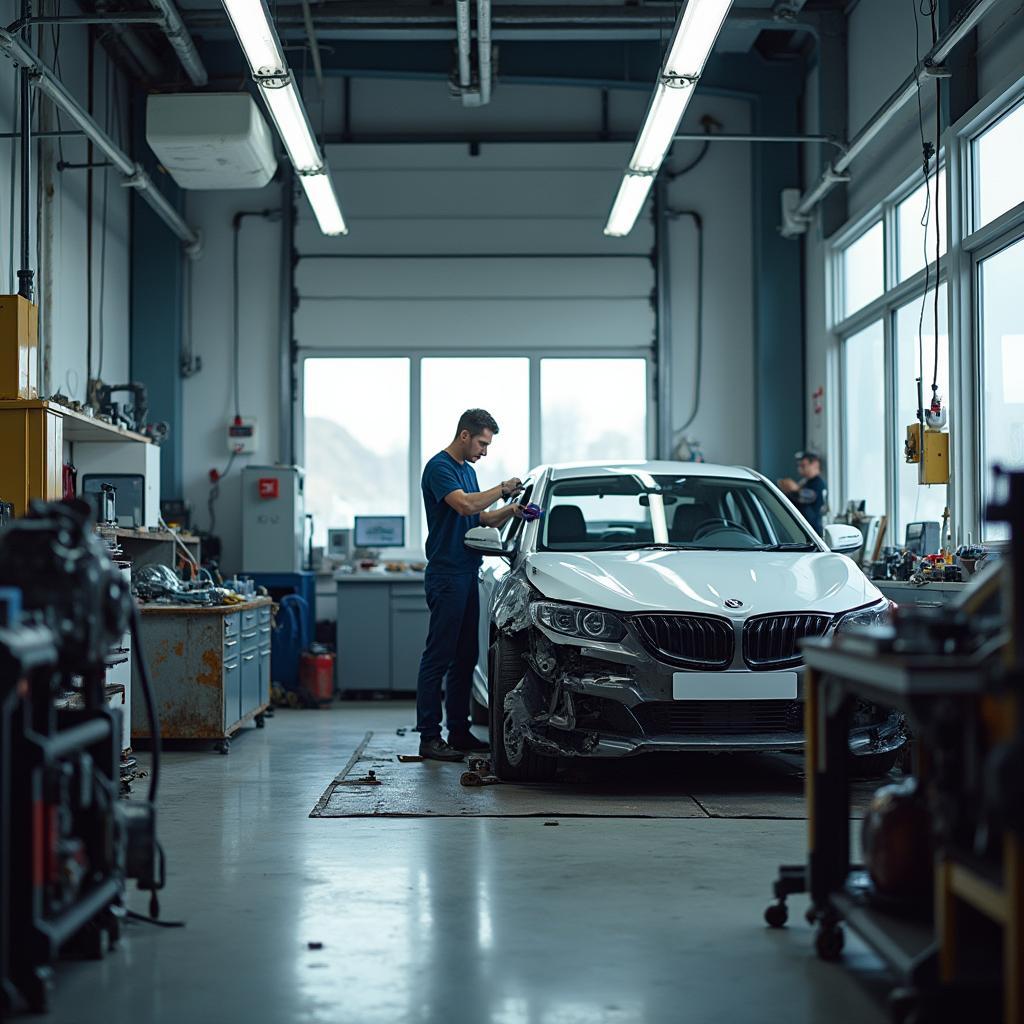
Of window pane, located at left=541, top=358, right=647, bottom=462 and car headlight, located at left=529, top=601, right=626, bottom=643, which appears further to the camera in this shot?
window pane, located at left=541, top=358, right=647, bottom=462

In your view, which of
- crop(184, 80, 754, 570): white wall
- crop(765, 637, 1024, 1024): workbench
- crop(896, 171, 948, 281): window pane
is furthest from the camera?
crop(184, 80, 754, 570): white wall

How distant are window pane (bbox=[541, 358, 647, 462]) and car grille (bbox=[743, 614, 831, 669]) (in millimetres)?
5968

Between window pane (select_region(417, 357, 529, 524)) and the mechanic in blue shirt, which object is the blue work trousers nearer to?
the mechanic in blue shirt

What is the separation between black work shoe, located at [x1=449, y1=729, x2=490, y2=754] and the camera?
611 cm

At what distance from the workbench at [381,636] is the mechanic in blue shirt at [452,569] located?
3628 millimetres

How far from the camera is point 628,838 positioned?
13.3ft

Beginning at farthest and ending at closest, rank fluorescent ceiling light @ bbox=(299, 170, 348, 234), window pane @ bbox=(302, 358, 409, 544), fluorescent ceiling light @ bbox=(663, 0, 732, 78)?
window pane @ bbox=(302, 358, 409, 544)
fluorescent ceiling light @ bbox=(299, 170, 348, 234)
fluorescent ceiling light @ bbox=(663, 0, 732, 78)

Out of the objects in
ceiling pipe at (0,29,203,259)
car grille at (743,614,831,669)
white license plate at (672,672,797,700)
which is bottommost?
white license plate at (672,672,797,700)

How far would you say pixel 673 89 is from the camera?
6.87 meters

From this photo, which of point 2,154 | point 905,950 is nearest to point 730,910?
point 905,950

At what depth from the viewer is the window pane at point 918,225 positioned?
24.0 feet

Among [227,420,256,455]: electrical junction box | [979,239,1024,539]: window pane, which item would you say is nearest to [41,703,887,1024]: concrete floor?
[979,239,1024,539]: window pane

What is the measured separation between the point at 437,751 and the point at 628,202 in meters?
4.73

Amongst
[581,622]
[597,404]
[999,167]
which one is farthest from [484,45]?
[581,622]
